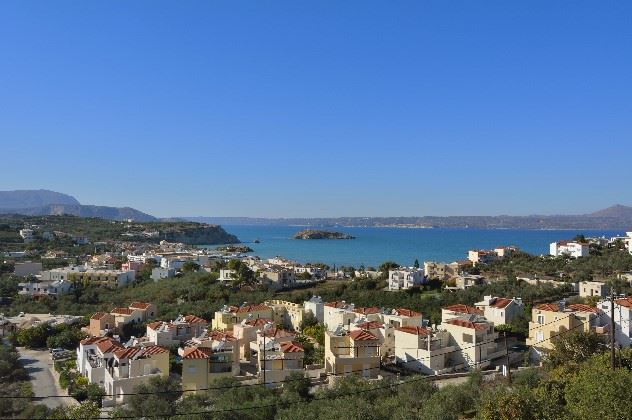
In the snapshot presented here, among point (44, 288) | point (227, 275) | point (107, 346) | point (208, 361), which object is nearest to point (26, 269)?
point (44, 288)

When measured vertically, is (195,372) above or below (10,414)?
below

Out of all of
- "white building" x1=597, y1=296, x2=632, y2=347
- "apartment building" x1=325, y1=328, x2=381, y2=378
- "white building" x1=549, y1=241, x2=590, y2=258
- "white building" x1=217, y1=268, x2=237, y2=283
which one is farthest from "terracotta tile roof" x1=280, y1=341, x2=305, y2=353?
"white building" x1=549, y1=241, x2=590, y2=258

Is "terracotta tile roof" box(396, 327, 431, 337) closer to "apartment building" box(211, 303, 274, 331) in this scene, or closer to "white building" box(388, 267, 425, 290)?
"apartment building" box(211, 303, 274, 331)

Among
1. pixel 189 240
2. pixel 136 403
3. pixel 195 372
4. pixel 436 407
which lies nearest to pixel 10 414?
pixel 136 403

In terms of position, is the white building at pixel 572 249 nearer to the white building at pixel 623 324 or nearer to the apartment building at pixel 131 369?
the white building at pixel 623 324

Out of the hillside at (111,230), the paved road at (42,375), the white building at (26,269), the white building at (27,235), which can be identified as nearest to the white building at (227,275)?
the white building at (26,269)

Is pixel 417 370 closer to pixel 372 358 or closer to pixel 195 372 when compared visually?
pixel 372 358

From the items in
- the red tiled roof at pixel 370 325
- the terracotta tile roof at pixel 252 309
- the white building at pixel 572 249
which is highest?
the white building at pixel 572 249
